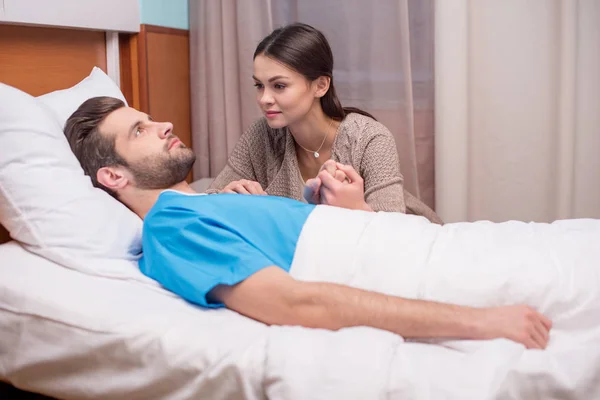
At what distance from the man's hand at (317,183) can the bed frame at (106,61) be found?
2.63 feet

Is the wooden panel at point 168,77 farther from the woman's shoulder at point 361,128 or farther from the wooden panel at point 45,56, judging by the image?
the woman's shoulder at point 361,128

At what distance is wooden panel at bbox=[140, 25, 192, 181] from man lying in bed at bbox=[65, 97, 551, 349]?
3.07 ft

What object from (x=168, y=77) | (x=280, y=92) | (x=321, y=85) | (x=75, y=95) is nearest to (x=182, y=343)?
A: (x=75, y=95)

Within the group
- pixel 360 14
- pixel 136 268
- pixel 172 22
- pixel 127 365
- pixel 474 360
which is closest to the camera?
pixel 474 360

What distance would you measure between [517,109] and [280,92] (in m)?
0.84

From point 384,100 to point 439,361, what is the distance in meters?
1.53

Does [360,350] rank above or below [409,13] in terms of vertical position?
below

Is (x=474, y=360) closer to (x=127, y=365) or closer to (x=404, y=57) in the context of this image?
(x=127, y=365)

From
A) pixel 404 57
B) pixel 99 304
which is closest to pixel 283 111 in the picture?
pixel 404 57

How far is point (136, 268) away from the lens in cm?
143

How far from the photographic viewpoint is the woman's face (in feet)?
6.59

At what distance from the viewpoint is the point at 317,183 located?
1.67 meters

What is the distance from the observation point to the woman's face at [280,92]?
6.59 feet

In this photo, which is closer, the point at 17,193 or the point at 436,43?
the point at 17,193
